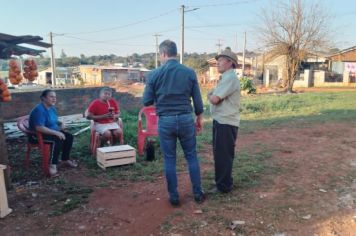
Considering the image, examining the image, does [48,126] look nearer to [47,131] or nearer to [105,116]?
[47,131]

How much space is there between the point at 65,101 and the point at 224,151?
798 cm

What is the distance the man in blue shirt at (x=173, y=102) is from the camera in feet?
12.0

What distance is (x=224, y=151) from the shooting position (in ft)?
13.1

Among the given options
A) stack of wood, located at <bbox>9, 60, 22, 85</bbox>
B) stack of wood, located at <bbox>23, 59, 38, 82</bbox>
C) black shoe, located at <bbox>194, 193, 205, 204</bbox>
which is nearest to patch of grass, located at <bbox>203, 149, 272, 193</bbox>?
black shoe, located at <bbox>194, 193, 205, 204</bbox>

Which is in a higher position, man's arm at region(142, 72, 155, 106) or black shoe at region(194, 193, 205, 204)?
man's arm at region(142, 72, 155, 106)

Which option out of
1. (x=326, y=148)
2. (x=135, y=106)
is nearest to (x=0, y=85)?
(x=326, y=148)

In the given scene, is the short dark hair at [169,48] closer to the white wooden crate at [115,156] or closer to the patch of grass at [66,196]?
the patch of grass at [66,196]

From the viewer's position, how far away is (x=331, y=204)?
393 cm

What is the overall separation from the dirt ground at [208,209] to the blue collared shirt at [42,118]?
796 mm

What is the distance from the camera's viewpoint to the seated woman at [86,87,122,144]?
5.99 metres

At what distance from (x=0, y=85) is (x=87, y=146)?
8.06 feet

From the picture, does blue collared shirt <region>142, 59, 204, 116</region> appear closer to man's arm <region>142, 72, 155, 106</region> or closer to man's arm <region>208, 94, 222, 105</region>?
man's arm <region>142, 72, 155, 106</region>

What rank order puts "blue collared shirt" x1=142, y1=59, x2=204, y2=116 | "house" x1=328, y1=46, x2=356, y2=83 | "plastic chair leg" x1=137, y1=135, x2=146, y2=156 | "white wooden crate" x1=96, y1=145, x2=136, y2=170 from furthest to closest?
"house" x1=328, y1=46, x2=356, y2=83 < "plastic chair leg" x1=137, y1=135, x2=146, y2=156 < "white wooden crate" x1=96, y1=145, x2=136, y2=170 < "blue collared shirt" x1=142, y1=59, x2=204, y2=116

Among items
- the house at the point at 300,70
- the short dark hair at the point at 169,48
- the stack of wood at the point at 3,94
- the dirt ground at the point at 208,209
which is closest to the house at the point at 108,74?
the house at the point at 300,70
